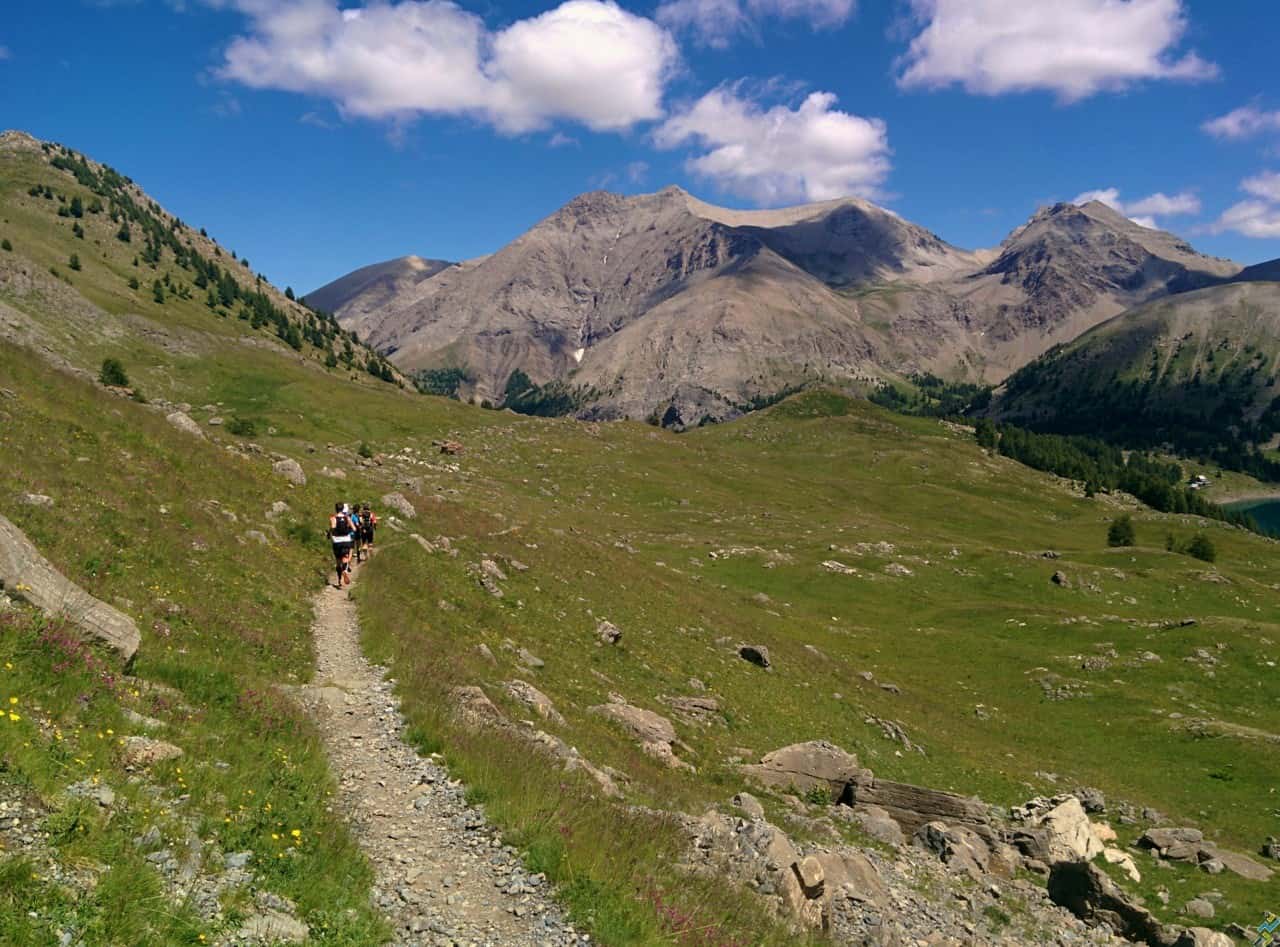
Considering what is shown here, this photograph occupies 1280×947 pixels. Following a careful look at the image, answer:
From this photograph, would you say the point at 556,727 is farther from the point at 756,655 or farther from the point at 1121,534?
the point at 1121,534

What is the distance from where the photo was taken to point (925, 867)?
20047 mm

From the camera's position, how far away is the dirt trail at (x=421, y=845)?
30.9 feet

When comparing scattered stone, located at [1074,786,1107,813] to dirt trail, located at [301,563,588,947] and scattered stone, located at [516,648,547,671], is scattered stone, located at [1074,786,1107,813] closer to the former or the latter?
scattered stone, located at [516,648,547,671]

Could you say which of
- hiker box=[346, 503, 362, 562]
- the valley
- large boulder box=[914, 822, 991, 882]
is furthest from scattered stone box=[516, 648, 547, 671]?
large boulder box=[914, 822, 991, 882]

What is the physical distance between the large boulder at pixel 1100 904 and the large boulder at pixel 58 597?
982 inches

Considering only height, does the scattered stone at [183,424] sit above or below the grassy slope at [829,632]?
above


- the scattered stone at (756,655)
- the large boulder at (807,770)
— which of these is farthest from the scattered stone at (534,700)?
the scattered stone at (756,655)

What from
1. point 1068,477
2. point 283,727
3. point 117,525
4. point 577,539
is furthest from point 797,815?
point 1068,477

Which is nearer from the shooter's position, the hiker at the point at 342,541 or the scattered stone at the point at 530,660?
the scattered stone at the point at 530,660

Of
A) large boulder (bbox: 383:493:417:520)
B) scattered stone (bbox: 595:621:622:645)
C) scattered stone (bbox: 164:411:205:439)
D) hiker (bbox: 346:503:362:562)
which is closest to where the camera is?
hiker (bbox: 346:503:362:562)

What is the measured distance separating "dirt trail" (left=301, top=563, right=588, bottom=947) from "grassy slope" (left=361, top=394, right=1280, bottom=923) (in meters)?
0.88

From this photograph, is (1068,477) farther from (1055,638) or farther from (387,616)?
(387,616)

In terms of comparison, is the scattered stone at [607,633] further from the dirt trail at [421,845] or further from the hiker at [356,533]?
the dirt trail at [421,845]

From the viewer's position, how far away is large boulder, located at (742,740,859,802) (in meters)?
25.2
